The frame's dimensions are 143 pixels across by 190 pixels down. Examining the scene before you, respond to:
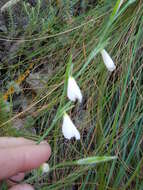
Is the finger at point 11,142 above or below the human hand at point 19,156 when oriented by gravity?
above

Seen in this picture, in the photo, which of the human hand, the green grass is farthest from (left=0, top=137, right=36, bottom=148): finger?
the green grass

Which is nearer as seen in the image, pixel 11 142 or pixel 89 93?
pixel 11 142

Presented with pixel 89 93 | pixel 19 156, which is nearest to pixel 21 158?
pixel 19 156

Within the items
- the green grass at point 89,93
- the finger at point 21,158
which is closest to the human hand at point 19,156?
the finger at point 21,158

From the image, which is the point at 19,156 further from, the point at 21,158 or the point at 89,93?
the point at 89,93

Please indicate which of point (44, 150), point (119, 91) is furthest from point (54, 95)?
point (44, 150)

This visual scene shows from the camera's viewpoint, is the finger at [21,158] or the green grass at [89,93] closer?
the finger at [21,158]

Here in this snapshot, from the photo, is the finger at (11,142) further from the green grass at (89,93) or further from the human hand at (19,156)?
the green grass at (89,93)
